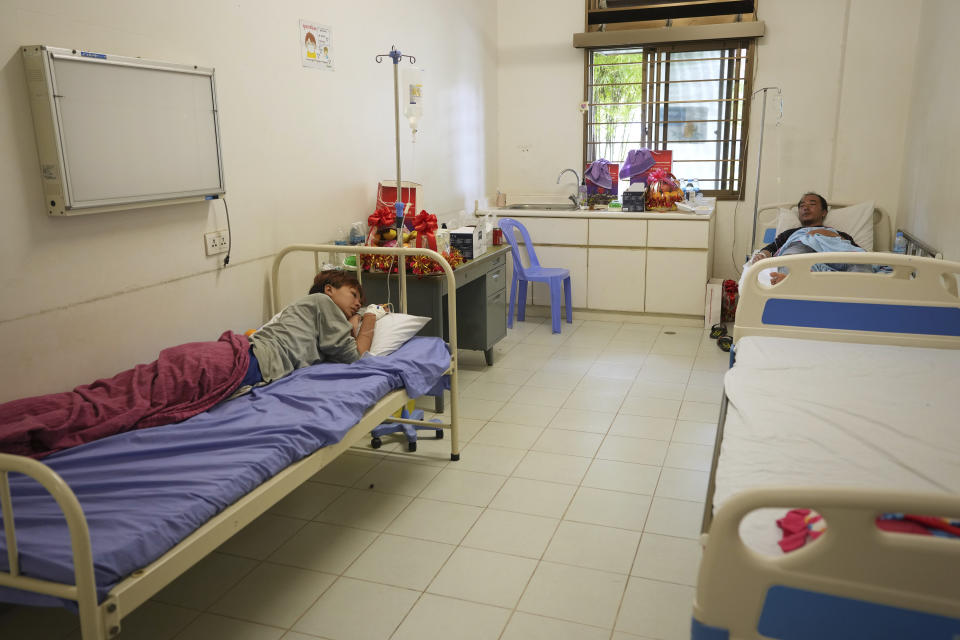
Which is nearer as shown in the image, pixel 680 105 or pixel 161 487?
pixel 161 487

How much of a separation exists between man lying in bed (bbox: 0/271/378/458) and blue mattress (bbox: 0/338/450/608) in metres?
0.06

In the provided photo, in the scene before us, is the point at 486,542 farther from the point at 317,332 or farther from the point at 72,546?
the point at 72,546

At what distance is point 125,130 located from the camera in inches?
94.8

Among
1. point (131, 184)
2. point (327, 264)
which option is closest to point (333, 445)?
point (131, 184)

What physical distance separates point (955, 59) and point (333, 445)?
3.81 metres

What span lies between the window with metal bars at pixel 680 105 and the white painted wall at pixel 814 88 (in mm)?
112

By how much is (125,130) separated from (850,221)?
457cm

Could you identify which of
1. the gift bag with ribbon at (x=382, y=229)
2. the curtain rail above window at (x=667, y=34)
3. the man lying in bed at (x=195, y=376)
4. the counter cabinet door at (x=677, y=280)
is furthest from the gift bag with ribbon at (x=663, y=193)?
the man lying in bed at (x=195, y=376)

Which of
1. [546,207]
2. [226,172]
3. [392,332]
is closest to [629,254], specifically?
[546,207]

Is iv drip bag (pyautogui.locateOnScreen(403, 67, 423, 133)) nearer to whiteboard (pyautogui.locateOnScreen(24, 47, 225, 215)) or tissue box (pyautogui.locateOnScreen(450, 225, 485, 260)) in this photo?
tissue box (pyautogui.locateOnScreen(450, 225, 485, 260))

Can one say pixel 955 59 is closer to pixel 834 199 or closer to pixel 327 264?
pixel 834 199

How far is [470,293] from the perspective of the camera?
13.9ft

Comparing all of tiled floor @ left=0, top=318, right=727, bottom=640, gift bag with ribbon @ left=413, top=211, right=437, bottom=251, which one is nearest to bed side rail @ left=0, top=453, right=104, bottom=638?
tiled floor @ left=0, top=318, right=727, bottom=640

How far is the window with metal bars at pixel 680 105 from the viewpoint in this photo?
17.9ft
